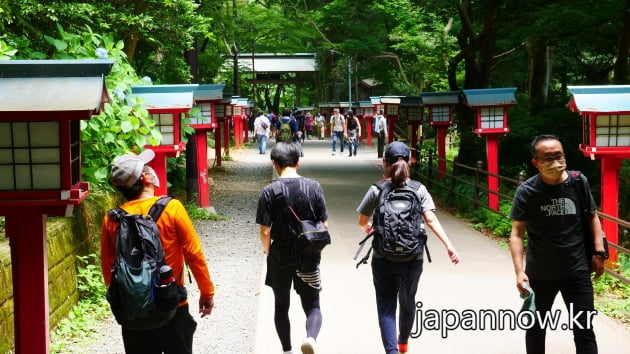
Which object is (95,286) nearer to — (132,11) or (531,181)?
(531,181)

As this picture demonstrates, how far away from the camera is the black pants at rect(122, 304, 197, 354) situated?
4.31m

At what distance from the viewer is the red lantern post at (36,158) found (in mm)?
4574

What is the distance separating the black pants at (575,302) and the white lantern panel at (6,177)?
11.1ft

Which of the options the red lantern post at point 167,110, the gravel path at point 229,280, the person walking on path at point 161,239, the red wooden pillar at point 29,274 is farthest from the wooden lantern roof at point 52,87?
the red lantern post at point 167,110

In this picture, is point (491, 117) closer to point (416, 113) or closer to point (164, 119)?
point (164, 119)

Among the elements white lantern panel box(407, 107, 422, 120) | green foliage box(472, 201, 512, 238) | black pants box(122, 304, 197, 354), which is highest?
white lantern panel box(407, 107, 422, 120)

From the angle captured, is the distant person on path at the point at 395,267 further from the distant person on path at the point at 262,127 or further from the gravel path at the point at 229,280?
the distant person on path at the point at 262,127

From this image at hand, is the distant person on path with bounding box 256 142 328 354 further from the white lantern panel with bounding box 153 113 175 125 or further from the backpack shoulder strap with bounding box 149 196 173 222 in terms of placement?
the white lantern panel with bounding box 153 113 175 125

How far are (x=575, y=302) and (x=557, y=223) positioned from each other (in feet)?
1.74

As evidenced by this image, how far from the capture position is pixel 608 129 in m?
9.44

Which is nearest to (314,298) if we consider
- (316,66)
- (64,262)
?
(64,262)

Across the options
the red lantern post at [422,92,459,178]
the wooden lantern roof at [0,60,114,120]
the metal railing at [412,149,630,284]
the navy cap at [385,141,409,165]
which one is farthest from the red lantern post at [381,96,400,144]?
the wooden lantern roof at [0,60,114,120]

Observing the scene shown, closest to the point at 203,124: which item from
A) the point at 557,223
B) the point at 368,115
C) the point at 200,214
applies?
the point at 200,214

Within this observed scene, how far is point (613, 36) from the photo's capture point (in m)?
16.9
